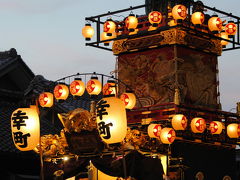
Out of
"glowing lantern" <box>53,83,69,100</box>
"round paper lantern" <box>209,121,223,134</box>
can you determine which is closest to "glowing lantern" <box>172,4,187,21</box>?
"round paper lantern" <box>209,121,223,134</box>

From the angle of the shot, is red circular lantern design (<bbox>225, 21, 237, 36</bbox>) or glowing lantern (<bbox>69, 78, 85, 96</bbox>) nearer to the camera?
glowing lantern (<bbox>69, 78, 85, 96</bbox>)

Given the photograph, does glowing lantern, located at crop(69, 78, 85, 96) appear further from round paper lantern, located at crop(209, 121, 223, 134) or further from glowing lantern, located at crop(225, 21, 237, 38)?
glowing lantern, located at crop(225, 21, 237, 38)

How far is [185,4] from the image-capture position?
20.9 m

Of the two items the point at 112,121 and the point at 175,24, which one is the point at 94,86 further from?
the point at 175,24

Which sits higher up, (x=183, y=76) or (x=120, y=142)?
(x=183, y=76)

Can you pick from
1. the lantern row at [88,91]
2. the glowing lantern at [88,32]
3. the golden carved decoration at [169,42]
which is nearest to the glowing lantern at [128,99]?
the lantern row at [88,91]

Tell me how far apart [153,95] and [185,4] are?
337 cm

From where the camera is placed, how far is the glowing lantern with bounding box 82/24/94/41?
848 inches

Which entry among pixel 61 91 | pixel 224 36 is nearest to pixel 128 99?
pixel 61 91

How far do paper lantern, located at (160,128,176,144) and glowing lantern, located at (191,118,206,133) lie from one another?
98cm

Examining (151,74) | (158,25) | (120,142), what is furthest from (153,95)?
(120,142)

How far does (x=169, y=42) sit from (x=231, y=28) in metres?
2.41

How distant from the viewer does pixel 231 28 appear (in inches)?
837

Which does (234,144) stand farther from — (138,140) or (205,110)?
(138,140)
